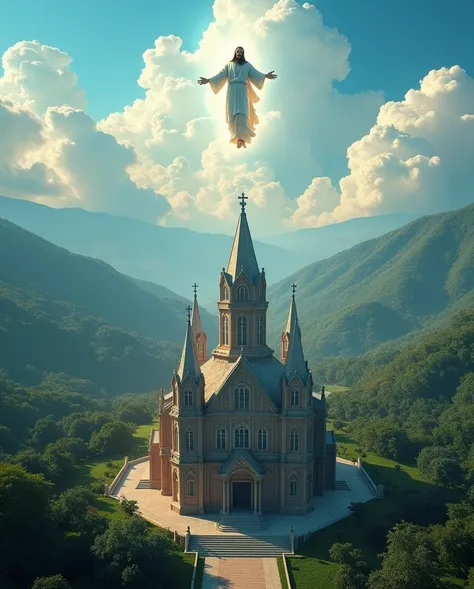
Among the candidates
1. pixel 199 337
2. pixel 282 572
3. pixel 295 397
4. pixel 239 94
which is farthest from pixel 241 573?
pixel 239 94

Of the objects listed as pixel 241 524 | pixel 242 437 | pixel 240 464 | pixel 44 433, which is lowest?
pixel 241 524

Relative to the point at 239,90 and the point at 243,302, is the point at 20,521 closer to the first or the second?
the point at 243,302

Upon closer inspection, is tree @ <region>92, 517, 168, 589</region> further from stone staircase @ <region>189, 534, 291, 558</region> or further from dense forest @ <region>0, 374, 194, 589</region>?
stone staircase @ <region>189, 534, 291, 558</region>

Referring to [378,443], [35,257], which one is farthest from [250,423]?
[35,257]

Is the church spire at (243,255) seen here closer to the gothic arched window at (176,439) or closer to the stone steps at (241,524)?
the gothic arched window at (176,439)

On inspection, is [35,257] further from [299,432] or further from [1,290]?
[299,432]

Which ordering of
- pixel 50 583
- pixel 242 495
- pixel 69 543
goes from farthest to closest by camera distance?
pixel 242 495, pixel 69 543, pixel 50 583

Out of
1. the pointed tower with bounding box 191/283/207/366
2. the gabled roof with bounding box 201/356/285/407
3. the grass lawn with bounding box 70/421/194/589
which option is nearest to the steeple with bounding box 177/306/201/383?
the gabled roof with bounding box 201/356/285/407
